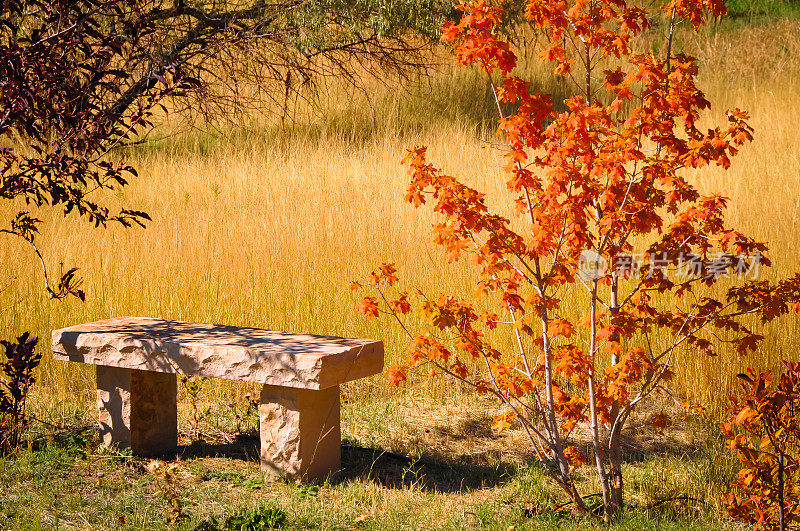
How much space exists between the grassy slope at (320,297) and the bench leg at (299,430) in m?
0.12

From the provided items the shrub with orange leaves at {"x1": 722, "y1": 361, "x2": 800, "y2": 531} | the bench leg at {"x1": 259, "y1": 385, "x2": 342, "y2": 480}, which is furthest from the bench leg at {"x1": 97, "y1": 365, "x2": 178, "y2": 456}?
the shrub with orange leaves at {"x1": 722, "y1": 361, "x2": 800, "y2": 531}

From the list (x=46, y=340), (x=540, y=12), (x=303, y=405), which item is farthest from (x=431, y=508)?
(x=46, y=340)

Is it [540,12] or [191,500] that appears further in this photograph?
[191,500]

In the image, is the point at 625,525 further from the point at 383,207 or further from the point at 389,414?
the point at 383,207

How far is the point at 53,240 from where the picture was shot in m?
6.95

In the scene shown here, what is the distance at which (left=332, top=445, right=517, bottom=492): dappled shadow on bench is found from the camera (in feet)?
12.5

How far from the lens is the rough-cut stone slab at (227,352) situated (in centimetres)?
348

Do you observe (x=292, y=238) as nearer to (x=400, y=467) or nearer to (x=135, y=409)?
(x=135, y=409)

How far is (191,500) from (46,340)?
8.00 ft

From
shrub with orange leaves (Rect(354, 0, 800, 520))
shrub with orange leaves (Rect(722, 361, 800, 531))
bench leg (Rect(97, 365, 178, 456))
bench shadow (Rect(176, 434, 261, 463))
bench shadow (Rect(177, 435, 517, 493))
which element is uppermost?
shrub with orange leaves (Rect(354, 0, 800, 520))

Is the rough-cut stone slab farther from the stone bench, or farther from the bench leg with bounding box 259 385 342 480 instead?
the bench leg with bounding box 259 385 342 480

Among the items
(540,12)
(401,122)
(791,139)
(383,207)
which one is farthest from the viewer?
(401,122)

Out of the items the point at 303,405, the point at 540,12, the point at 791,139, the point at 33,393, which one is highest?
the point at 540,12

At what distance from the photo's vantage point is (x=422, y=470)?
13.2ft
